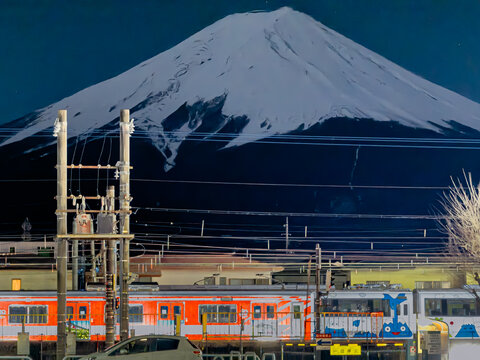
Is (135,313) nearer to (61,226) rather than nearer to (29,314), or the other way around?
(29,314)

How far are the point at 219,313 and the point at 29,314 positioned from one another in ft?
28.9

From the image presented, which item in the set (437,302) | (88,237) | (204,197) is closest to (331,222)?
(204,197)

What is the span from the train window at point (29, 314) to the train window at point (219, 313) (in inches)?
286

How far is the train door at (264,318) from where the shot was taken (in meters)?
50.8

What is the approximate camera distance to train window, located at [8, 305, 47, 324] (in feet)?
167

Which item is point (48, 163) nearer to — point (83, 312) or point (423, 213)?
point (423, 213)

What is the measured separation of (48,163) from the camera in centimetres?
19162

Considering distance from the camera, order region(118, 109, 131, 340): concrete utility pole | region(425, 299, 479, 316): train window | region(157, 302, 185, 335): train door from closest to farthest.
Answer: region(118, 109, 131, 340): concrete utility pole < region(157, 302, 185, 335): train door < region(425, 299, 479, 316): train window

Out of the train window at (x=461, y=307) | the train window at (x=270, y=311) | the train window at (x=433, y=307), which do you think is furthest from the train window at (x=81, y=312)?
the train window at (x=461, y=307)

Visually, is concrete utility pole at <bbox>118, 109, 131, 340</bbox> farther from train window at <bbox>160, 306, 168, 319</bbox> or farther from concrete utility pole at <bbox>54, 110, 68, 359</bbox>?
train window at <bbox>160, 306, 168, 319</bbox>

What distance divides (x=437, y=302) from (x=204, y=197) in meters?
139

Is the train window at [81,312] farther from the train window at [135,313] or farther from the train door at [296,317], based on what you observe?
the train door at [296,317]

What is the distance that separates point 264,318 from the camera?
5103 cm

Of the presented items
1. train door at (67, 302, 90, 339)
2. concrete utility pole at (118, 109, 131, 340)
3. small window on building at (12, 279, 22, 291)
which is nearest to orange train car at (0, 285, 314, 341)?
train door at (67, 302, 90, 339)
